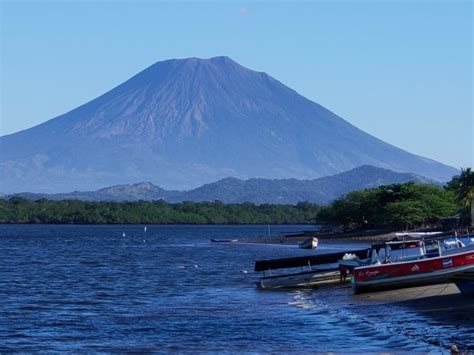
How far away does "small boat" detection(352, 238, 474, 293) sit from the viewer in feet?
127

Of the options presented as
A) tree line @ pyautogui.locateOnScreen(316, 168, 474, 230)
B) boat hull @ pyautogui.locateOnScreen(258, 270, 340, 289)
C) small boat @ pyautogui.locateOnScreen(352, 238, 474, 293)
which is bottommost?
boat hull @ pyautogui.locateOnScreen(258, 270, 340, 289)

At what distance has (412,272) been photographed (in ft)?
131

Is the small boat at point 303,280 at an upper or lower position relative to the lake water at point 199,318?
upper

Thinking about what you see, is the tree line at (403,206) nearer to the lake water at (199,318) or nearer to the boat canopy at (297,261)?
the boat canopy at (297,261)

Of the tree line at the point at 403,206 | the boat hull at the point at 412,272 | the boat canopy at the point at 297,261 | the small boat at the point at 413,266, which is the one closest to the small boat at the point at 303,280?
the boat canopy at the point at 297,261

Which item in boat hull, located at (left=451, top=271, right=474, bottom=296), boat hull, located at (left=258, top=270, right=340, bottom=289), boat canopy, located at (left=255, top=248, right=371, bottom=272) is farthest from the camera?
boat canopy, located at (left=255, top=248, right=371, bottom=272)

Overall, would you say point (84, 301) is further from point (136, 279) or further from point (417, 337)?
point (417, 337)

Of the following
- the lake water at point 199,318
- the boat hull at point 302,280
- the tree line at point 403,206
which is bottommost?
the lake water at point 199,318

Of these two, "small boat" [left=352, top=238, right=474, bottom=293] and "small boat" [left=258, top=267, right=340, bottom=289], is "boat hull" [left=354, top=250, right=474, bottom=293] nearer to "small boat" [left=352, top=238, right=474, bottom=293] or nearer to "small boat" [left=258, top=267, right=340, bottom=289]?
"small boat" [left=352, top=238, right=474, bottom=293]

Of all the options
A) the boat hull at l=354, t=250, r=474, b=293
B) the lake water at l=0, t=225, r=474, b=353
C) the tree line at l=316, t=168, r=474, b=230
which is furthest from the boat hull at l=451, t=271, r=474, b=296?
the tree line at l=316, t=168, r=474, b=230

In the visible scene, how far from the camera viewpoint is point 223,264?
236 feet

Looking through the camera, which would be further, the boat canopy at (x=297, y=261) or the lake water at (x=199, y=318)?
the boat canopy at (x=297, y=261)

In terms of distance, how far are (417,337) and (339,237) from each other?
9426 centimetres

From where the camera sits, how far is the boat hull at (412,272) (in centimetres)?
3853
